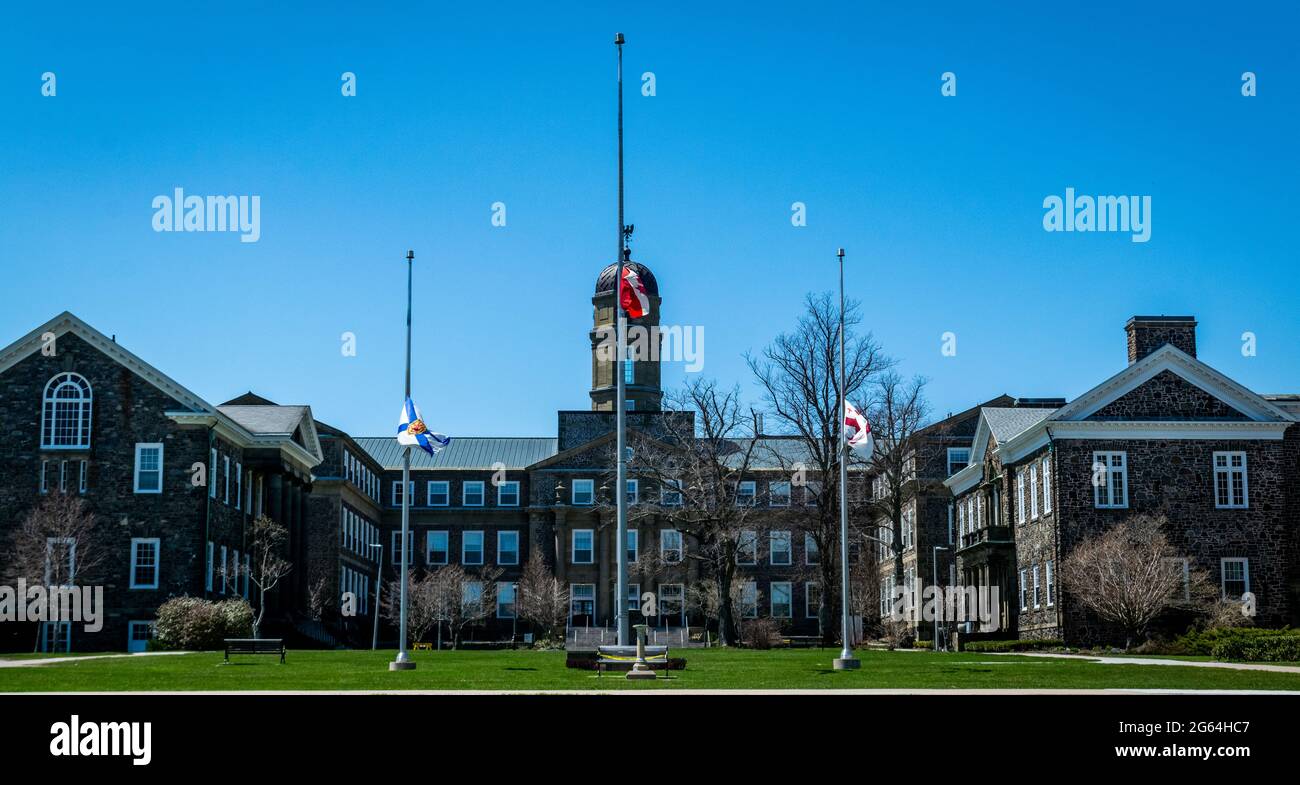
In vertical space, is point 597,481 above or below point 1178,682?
above

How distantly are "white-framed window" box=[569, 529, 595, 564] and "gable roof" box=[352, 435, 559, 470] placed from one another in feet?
22.9

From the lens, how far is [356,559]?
9012 cm

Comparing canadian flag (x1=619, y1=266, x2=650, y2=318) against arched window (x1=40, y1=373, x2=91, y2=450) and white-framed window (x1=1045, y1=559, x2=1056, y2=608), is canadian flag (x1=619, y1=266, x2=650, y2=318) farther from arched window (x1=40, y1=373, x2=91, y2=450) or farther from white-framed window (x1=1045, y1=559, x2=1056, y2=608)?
arched window (x1=40, y1=373, x2=91, y2=450)

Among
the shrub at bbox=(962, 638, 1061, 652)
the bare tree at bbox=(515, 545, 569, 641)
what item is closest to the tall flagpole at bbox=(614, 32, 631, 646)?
the shrub at bbox=(962, 638, 1061, 652)

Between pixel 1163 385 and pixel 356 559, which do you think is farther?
pixel 356 559

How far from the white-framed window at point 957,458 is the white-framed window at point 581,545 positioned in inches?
945

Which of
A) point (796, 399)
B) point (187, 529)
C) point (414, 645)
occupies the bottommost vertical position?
point (414, 645)

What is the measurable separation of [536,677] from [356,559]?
61924 millimetres

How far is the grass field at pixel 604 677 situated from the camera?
26.9 m

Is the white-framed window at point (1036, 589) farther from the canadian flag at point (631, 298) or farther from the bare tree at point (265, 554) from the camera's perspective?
the canadian flag at point (631, 298)

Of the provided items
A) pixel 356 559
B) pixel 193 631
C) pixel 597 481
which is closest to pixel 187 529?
pixel 193 631

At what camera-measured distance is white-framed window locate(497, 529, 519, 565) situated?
320ft

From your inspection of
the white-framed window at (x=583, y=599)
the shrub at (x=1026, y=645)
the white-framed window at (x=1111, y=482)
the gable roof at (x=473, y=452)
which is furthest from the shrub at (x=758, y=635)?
the gable roof at (x=473, y=452)
